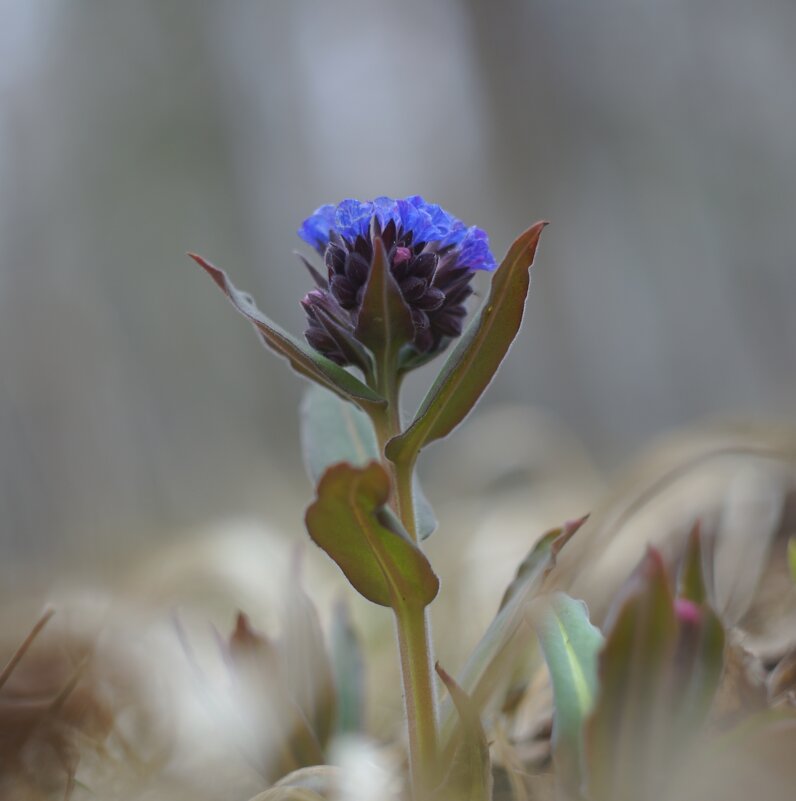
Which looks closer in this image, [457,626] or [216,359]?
[457,626]

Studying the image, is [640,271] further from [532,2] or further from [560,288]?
[532,2]

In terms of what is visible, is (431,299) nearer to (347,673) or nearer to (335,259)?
(335,259)

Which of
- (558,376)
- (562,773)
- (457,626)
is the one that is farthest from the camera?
(558,376)

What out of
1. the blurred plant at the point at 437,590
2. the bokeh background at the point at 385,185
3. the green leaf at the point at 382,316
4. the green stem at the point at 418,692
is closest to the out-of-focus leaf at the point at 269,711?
the blurred plant at the point at 437,590

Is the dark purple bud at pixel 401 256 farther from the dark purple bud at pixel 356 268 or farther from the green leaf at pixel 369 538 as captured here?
the green leaf at pixel 369 538

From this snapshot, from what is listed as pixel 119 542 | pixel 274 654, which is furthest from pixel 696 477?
pixel 119 542

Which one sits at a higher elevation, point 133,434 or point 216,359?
point 216,359

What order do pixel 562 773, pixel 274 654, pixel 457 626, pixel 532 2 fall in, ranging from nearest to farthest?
pixel 562 773
pixel 274 654
pixel 457 626
pixel 532 2
